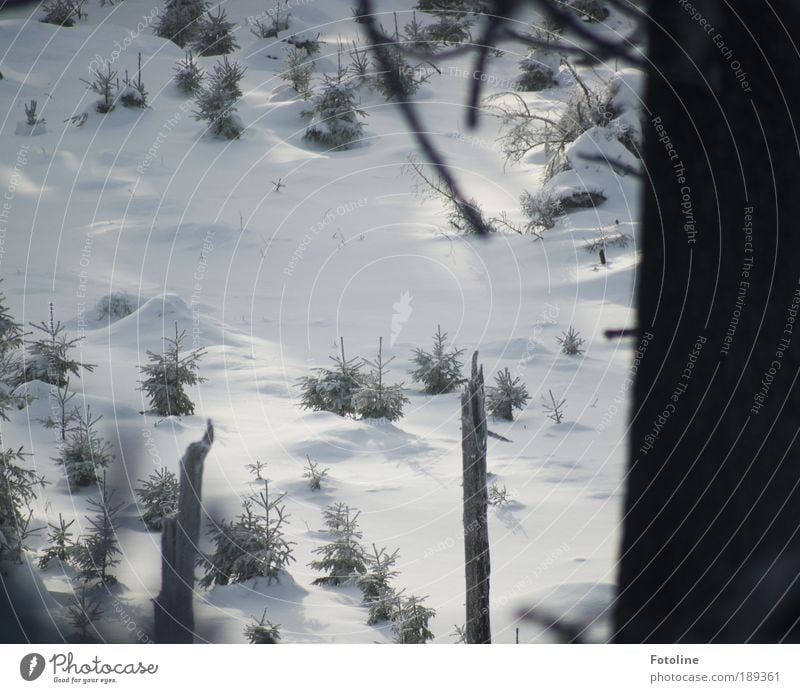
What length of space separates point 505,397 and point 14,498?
1492 mm

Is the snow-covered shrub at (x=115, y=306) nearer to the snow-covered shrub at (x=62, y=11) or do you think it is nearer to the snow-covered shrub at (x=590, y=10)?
the snow-covered shrub at (x=62, y=11)

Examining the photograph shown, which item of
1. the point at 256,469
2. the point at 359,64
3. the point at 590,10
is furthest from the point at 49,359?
the point at 590,10

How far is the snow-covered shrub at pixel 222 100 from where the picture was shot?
9.39 feet

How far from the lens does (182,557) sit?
248 cm

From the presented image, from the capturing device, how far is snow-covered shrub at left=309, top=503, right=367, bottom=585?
8.24 feet

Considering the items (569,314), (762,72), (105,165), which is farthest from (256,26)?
(762,72)

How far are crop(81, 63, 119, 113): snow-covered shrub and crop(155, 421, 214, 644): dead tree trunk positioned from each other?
3.76ft

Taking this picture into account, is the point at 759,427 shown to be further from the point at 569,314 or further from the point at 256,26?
the point at 256,26

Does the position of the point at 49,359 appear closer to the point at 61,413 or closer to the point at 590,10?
the point at 61,413

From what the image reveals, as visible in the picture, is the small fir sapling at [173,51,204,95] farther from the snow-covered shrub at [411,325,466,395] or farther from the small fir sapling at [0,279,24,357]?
the snow-covered shrub at [411,325,466,395]

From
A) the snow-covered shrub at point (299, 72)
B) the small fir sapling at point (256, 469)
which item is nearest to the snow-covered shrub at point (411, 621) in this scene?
the small fir sapling at point (256, 469)

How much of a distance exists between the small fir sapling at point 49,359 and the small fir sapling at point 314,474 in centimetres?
75

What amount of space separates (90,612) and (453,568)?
101cm

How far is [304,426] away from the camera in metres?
2.74
